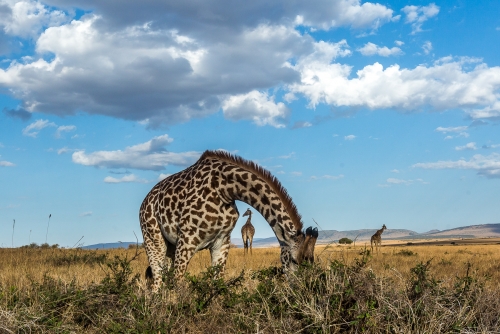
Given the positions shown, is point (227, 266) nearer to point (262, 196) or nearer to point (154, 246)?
point (154, 246)

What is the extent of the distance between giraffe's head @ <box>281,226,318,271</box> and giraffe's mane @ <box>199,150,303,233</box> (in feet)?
0.80

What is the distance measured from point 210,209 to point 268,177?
1091 mm

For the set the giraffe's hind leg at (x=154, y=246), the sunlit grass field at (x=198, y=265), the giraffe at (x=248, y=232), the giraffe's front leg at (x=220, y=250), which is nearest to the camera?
the sunlit grass field at (x=198, y=265)

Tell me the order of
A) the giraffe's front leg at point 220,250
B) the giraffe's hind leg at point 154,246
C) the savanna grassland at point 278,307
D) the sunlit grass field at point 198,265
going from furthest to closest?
the giraffe's hind leg at point 154,246 < the giraffe's front leg at point 220,250 < the sunlit grass field at point 198,265 < the savanna grassland at point 278,307

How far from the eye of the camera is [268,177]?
7.84 meters

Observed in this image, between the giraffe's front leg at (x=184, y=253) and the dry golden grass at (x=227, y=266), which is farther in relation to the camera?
the dry golden grass at (x=227, y=266)

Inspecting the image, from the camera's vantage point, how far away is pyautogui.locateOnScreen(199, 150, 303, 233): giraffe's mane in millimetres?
7043

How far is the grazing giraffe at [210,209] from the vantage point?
24.0ft

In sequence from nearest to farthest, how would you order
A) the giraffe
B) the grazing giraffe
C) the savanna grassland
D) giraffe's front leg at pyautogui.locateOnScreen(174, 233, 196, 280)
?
the savanna grassland
the grazing giraffe
giraffe's front leg at pyautogui.locateOnScreen(174, 233, 196, 280)
the giraffe

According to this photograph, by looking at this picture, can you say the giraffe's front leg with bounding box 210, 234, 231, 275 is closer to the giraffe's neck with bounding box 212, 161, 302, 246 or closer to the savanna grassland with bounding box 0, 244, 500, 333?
the giraffe's neck with bounding box 212, 161, 302, 246

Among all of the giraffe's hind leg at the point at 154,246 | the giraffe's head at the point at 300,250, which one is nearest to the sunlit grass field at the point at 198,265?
the giraffe's head at the point at 300,250

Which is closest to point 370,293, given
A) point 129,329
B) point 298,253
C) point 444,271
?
point 298,253

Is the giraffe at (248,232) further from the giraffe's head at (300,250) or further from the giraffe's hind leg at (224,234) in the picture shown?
the giraffe's head at (300,250)

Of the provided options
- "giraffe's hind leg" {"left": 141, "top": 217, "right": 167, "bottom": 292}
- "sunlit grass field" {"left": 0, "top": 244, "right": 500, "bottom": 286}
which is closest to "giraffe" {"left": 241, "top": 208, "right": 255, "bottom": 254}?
"sunlit grass field" {"left": 0, "top": 244, "right": 500, "bottom": 286}
